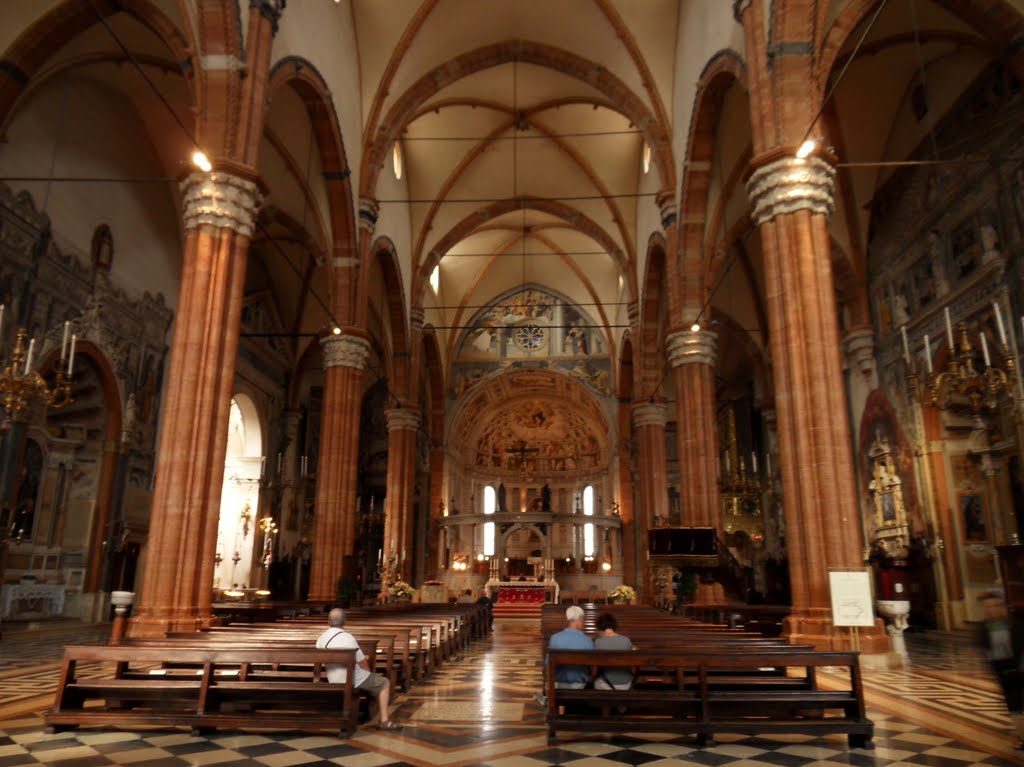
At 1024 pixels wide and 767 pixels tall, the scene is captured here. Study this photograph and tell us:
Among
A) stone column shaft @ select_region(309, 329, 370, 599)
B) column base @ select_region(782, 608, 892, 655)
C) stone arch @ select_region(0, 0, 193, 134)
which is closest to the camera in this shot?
column base @ select_region(782, 608, 892, 655)

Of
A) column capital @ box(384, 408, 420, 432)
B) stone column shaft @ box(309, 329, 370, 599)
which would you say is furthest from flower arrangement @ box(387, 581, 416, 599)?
column capital @ box(384, 408, 420, 432)

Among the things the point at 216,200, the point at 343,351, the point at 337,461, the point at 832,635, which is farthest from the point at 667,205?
the point at 832,635

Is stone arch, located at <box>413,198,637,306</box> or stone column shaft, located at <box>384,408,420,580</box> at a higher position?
stone arch, located at <box>413,198,637,306</box>

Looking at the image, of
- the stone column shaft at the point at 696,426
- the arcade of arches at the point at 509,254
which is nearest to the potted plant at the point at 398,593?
the arcade of arches at the point at 509,254

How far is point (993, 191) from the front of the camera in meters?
13.1

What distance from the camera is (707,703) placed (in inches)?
197

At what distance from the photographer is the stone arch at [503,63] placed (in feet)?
57.5

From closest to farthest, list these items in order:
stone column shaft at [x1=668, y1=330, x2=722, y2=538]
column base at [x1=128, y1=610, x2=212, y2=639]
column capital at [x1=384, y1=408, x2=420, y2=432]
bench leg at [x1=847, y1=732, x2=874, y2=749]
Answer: bench leg at [x1=847, y1=732, x2=874, y2=749], column base at [x1=128, y1=610, x2=212, y2=639], stone column shaft at [x1=668, y1=330, x2=722, y2=538], column capital at [x1=384, y1=408, x2=420, y2=432]

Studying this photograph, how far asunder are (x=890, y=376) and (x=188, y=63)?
50.6 feet

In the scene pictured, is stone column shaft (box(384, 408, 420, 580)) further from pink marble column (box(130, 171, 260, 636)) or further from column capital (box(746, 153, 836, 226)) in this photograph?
column capital (box(746, 153, 836, 226))

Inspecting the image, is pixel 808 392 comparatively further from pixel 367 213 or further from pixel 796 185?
pixel 367 213

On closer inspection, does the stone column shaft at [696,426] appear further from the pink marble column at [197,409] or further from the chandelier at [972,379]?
the pink marble column at [197,409]

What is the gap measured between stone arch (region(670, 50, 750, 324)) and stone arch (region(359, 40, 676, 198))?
4.09 ft

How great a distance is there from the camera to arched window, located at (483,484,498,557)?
33.8 m
